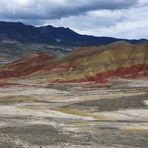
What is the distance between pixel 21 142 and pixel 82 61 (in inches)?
6043

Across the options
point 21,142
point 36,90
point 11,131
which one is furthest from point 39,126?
point 36,90

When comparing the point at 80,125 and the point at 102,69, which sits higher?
the point at 80,125

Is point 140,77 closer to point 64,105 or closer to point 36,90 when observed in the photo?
point 36,90

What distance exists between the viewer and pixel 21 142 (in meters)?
46.3

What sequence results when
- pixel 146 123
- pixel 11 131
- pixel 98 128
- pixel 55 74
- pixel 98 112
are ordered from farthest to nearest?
1. pixel 55 74
2. pixel 98 112
3. pixel 146 123
4. pixel 98 128
5. pixel 11 131

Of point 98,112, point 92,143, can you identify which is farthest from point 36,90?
point 92,143

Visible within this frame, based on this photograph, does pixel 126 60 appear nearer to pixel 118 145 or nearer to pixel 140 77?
pixel 140 77

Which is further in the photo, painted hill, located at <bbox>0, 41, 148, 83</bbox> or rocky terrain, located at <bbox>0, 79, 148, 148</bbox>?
painted hill, located at <bbox>0, 41, 148, 83</bbox>

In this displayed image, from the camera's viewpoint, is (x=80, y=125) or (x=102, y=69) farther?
(x=102, y=69)

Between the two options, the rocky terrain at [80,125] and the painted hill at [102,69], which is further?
the painted hill at [102,69]

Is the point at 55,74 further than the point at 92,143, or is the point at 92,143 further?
the point at 55,74

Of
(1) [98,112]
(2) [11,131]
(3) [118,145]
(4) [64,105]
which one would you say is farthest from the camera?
(4) [64,105]

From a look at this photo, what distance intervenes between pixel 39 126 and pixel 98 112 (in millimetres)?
22794

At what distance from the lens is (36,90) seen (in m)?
135
